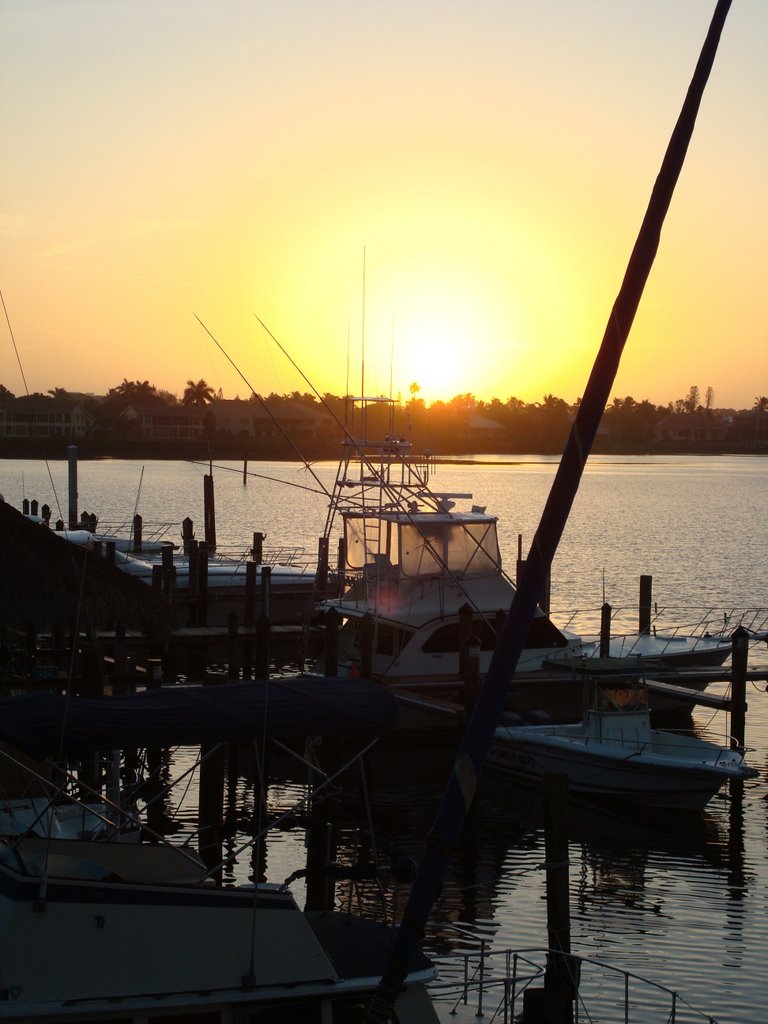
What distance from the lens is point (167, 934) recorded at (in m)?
8.78

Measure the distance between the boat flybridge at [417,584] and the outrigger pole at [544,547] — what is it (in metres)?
15.6

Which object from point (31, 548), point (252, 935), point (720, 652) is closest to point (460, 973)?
point (252, 935)

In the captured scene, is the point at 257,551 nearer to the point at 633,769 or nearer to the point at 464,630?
the point at 464,630

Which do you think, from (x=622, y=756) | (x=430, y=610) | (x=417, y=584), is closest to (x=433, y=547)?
(x=417, y=584)

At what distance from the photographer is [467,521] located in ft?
87.5

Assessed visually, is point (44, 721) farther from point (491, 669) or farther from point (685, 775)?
point (685, 775)

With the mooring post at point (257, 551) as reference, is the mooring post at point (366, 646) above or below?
below

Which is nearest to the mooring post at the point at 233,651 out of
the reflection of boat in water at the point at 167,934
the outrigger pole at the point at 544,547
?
the reflection of boat in water at the point at 167,934

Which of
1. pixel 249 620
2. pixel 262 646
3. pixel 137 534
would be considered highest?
pixel 137 534

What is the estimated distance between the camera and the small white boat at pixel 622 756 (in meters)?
20.7

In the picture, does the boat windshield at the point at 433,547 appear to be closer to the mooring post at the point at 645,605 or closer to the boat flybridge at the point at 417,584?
the boat flybridge at the point at 417,584

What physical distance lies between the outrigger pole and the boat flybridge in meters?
15.6

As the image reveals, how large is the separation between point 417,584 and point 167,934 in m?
17.6

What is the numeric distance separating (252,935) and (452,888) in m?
9.57
